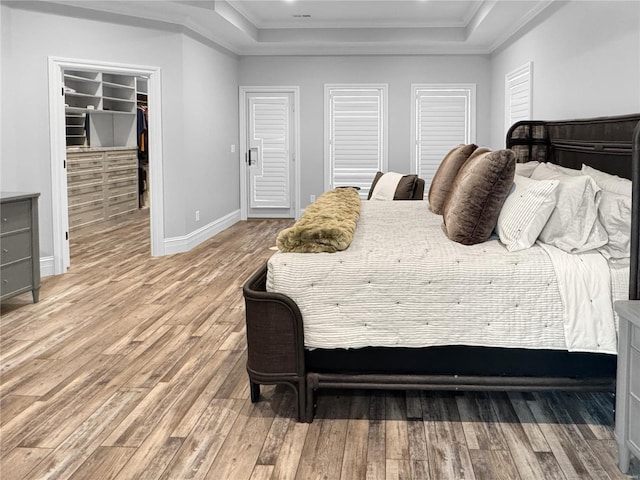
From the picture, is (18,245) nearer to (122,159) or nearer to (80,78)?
(80,78)

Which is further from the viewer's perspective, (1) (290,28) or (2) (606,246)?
(1) (290,28)

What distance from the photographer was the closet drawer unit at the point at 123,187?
364 inches

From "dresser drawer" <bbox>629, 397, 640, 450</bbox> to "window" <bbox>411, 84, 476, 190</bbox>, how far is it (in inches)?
297

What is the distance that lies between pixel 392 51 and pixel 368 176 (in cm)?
176

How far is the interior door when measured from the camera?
9750mm

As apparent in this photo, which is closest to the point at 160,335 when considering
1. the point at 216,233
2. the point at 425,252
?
the point at 425,252

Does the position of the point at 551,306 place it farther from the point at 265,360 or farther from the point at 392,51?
the point at 392,51

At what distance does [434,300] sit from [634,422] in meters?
0.85

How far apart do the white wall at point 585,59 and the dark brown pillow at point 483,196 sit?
1.36 m

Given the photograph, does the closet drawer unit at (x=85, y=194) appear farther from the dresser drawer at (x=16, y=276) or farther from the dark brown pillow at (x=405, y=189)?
the dark brown pillow at (x=405, y=189)

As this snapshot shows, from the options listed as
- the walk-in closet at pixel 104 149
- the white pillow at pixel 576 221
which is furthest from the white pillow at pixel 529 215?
the walk-in closet at pixel 104 149

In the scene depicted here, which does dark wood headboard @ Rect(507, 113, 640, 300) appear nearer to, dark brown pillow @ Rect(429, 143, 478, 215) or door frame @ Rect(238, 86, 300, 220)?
dark brown pillow @ Rect(429, 143, 478, 215)

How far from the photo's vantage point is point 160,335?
13.3ft

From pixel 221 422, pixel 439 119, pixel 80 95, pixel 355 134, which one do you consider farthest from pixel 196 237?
pixel 221 422
